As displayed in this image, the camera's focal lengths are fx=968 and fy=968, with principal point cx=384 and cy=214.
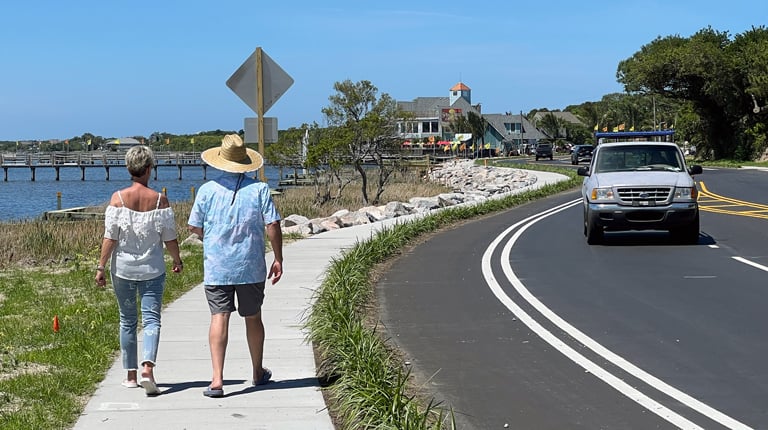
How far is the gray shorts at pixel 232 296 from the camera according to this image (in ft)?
23.7

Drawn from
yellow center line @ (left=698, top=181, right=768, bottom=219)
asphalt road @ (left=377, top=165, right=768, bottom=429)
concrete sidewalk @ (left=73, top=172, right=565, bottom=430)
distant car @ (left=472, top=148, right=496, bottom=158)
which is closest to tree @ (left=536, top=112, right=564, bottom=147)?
distant car @ (left=472, top=148, right=496, bottom=158)

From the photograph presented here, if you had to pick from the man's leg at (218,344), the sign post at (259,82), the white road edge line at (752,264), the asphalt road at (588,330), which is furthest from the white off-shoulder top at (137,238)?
the white road edge line at (752,264)

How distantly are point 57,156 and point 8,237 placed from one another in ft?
287

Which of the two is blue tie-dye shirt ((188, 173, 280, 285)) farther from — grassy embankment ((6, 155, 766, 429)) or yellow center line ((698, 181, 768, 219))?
yellow center line ((698, 181, 768, 219))

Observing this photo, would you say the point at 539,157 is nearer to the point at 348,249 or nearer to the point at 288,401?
the point at 348,249

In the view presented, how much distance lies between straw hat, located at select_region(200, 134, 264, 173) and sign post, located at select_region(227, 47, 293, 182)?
514 centimetres

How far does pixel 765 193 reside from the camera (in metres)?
32.3

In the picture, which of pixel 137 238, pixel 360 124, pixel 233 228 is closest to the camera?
pixel 233 228

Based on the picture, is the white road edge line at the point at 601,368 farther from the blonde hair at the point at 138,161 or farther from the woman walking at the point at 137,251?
the blonde hair at the point at 138,161

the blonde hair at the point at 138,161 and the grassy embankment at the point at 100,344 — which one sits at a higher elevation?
the blonde hair at the point at 138,161

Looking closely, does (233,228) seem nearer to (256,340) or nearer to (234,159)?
(234,159)

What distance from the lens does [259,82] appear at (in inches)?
499

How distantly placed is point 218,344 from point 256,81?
242 inches

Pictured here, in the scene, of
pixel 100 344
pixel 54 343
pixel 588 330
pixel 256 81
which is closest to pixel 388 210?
pixel 256 81
